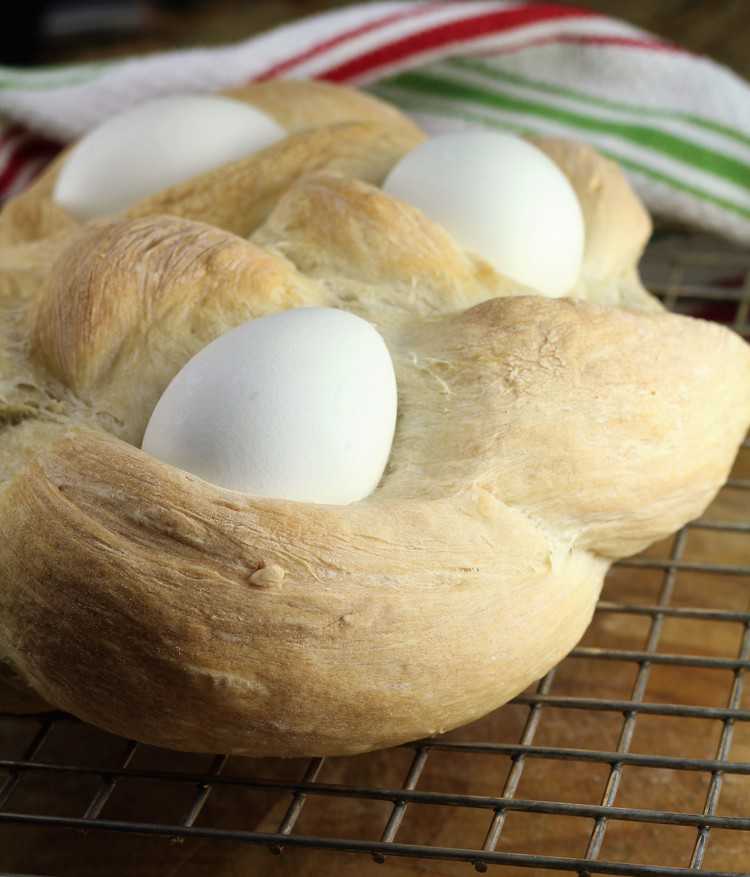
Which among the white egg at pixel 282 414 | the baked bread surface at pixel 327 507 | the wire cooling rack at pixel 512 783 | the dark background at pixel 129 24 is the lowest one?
the dark background at pixel 129 24

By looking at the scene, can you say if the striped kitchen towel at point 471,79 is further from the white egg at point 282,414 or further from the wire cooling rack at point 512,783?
the white egg at point 282,414

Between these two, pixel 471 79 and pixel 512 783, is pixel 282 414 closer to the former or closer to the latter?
pixel 512 783

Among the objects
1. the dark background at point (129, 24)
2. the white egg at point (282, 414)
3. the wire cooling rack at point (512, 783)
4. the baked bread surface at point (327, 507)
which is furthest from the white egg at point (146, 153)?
the dark background at point (129, 24)

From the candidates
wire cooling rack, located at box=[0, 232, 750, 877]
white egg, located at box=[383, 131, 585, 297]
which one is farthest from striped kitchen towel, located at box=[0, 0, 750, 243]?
wire cooling rack, located at box=[0, 232, 750, 877]

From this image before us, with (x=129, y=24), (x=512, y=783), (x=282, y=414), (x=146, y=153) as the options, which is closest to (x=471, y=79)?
(x=146, y=153)

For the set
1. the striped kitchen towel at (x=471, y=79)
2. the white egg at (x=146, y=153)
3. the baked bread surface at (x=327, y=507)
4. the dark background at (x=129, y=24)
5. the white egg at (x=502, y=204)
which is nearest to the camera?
the baked bread surface at (x=327, y=507)

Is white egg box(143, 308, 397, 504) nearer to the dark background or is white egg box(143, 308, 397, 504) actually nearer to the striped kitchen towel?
the striped kitchen towel
